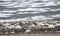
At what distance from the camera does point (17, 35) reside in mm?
1558

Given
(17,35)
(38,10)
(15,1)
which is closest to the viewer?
(17,35)

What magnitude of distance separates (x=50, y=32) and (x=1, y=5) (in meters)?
0.75

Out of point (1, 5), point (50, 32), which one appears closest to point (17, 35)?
point (50, 32)

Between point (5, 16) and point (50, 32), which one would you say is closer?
point (50, 32)

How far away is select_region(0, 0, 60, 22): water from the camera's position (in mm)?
1788

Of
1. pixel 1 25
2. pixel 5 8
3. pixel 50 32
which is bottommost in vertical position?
pixel 50 32

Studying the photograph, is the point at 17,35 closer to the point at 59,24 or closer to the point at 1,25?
the point at 1,25

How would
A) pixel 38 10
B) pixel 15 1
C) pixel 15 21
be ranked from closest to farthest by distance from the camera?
pixel 15 21 → pixel 38 10 → pixel 15 1

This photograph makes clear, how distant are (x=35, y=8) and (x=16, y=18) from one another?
0.29 metres

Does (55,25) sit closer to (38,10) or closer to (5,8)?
(38,10)

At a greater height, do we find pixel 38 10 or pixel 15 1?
pixel 15 1

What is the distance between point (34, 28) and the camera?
1.59 m

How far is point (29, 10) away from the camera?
189 centimetres

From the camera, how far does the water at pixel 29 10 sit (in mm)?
1788
